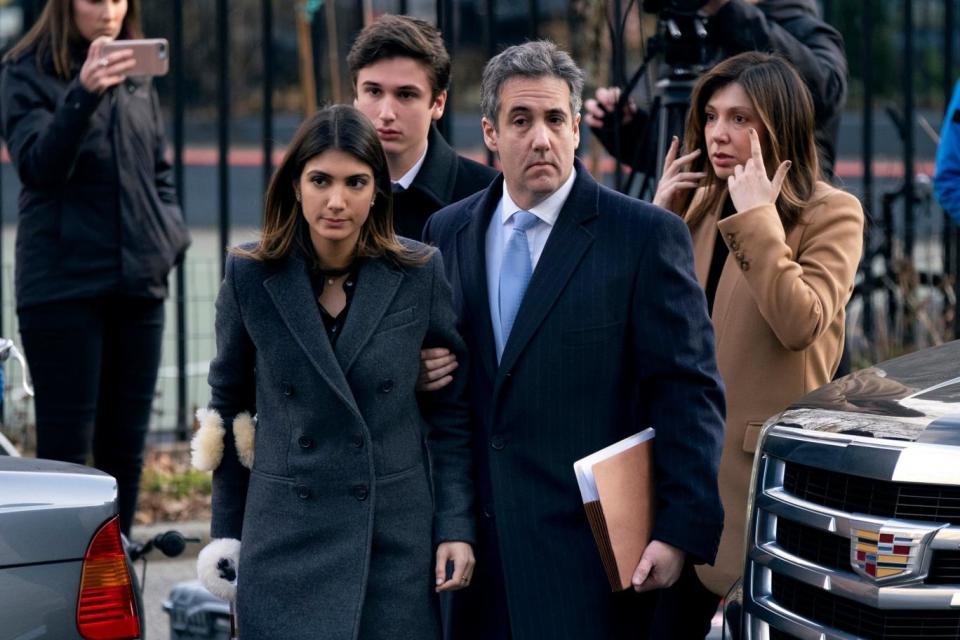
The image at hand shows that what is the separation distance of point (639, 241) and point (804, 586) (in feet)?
2.80

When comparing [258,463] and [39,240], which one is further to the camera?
[39,240]

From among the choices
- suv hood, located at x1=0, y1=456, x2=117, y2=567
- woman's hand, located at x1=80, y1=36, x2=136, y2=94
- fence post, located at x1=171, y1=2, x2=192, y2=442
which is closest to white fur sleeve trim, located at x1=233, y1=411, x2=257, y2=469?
suv hood, located at x1=0, y1=456, x2=117, y2=567

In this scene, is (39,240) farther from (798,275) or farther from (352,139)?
(798,275)

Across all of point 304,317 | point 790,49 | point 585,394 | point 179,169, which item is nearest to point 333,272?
point 304,317

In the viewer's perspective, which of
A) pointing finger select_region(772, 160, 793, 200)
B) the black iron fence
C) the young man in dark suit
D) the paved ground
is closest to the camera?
pointing finger select_region(772, 160, 793, 200)

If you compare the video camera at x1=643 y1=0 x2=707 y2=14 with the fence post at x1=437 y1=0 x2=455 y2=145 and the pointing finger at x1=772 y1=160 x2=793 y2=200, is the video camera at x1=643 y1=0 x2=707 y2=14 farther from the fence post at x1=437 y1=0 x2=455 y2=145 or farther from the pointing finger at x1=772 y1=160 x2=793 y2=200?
the pointing finger at x1=772 y1=160 x2=793 y2=200

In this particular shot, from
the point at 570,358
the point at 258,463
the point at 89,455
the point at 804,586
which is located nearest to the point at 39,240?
the point at 89,455

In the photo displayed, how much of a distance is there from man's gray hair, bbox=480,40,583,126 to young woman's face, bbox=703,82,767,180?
2.06 ft

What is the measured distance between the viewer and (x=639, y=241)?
11.5 feet

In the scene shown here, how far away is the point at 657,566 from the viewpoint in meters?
3.41

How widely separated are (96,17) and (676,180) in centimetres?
244

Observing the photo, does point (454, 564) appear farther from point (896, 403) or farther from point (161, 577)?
point (161, 577)

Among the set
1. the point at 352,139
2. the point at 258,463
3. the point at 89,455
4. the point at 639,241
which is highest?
the point at 352,139

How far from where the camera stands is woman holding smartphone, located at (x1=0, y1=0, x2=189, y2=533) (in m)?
5.54
